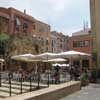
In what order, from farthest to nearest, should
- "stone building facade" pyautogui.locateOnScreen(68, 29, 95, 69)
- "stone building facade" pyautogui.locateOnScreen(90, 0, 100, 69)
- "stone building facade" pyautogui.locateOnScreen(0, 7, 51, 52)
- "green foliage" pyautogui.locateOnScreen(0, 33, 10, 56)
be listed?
"stone building facade" pyautogui.locateOnScreen(68, 29, 95, 69) → "stone building facade" pyautogui.locateOnScreen(0, 7, 51, 52) → "green foliage" pyautogui.locateOnScreen(0, 33, 10, 56) → "stone building facade" pyautogui.locateOnScreen(90, 0, 100, 69)

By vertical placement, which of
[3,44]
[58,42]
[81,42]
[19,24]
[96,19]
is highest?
[19,24]

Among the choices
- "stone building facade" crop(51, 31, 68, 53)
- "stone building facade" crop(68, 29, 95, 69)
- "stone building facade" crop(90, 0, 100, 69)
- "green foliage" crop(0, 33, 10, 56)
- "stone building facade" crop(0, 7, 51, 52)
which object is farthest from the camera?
"stone building facade" crop(51, 31, 68, 53)

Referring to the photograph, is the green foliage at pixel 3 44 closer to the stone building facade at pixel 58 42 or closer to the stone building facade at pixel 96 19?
the stone building facade at pixel 96 19

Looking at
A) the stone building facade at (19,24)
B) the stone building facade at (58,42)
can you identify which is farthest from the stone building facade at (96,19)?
the stone building facade at (58,42)

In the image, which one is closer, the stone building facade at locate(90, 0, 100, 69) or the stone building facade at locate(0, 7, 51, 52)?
the stone building facade at locate(90, 0, 100, 69)

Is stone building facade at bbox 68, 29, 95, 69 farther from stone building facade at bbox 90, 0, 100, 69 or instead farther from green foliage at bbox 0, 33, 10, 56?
green foliage at bbox 0, 33, 10, 56

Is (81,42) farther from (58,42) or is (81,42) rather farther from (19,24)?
(58,42)

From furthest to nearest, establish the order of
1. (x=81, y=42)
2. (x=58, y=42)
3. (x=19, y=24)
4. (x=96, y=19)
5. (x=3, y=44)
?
(x=58, y=42)
(x=81, y=42)
(x=19, y=24)
(x=3, y=44)
(x=96, y=19)

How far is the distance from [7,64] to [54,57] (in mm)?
13506

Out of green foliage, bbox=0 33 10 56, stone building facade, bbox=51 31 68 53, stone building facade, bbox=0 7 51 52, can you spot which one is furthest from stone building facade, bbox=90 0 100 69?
stone building facade, bbox=51 31 68 53

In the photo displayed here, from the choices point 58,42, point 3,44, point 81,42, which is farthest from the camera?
point 58,42

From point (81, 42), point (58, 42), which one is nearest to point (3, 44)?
point (81, 42)

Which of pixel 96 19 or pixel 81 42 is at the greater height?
pixel 96 19

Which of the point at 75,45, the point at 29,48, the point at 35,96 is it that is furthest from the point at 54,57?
the point at 75,45
